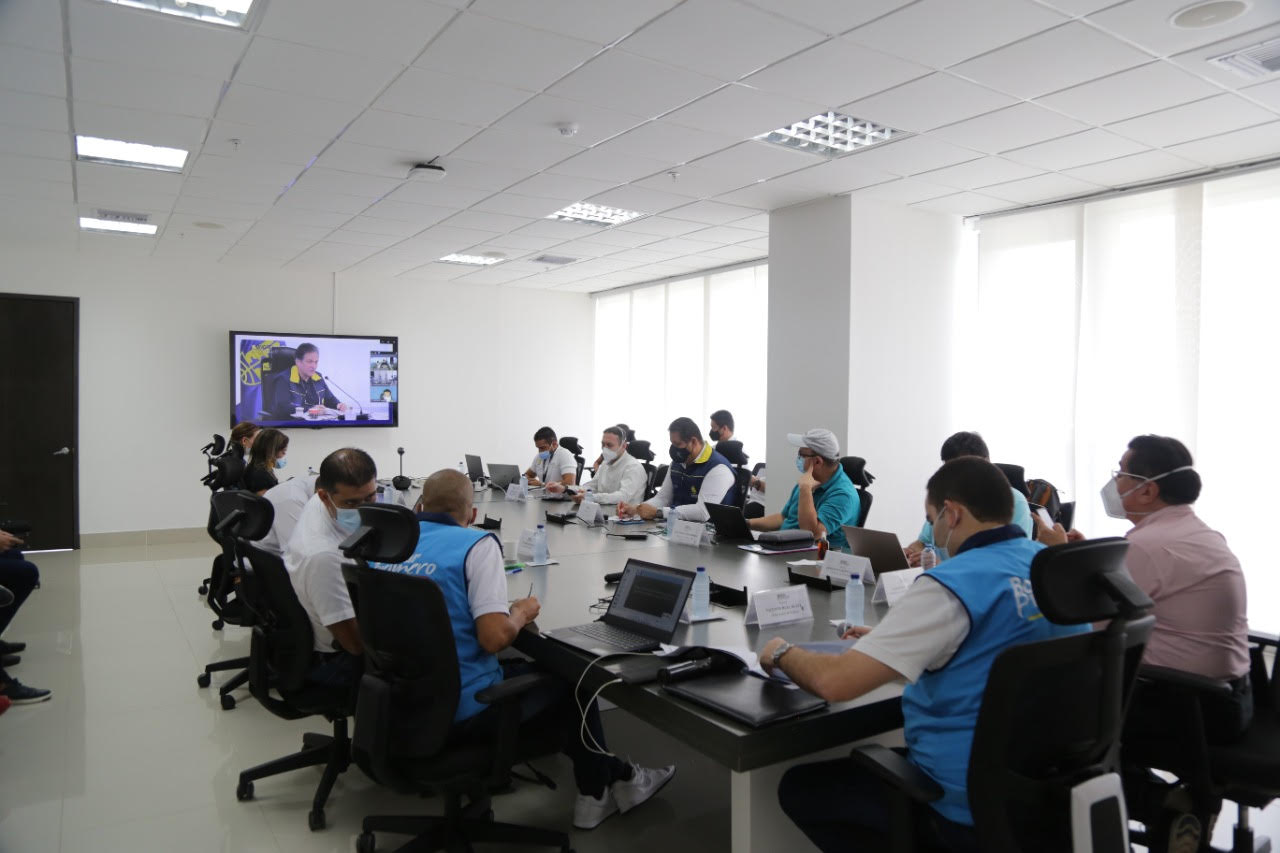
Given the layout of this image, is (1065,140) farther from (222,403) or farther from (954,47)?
(222,403)

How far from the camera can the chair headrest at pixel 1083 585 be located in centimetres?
148

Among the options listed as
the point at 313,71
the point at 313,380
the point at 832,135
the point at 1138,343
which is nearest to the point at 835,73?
the point at 832,135

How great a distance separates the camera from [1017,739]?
1580 mm

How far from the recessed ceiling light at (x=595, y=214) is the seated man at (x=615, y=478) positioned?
179 centimetres

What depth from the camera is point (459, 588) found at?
241 cm

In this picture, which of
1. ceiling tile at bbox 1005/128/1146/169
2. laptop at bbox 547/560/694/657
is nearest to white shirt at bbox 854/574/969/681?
laptop at bbox 547/560/694/657

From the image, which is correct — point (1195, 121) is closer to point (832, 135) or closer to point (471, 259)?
point (832, 135)

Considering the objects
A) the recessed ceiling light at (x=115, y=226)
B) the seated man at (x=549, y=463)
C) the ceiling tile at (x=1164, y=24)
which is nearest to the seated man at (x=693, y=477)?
the seated man at (x=549, y=463)

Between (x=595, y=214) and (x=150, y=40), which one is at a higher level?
(x=595, y=214)

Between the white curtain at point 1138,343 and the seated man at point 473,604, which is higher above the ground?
the white curtain at point 1138,343

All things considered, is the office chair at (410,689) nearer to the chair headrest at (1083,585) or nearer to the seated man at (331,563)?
the seated man at (331,563)

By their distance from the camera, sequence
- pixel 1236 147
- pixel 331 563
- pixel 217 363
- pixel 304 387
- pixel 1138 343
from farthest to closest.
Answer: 1. pixel 304 387
2. pixel 217 363
3. pixel 1138 343
4. pixel 1236 147
5. pixel 331 563

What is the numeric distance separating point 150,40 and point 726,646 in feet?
11.2

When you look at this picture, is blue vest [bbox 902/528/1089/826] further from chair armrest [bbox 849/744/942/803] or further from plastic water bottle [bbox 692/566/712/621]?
plastic water bottle [bbox 692/566/712/621]
